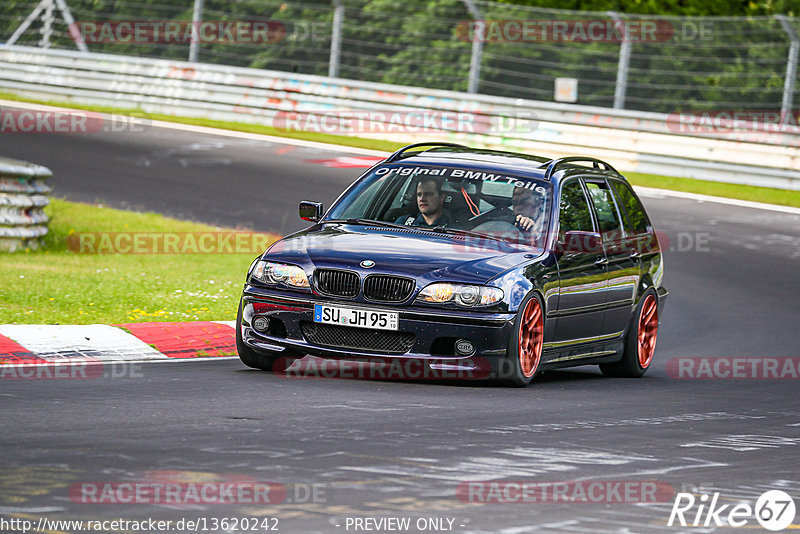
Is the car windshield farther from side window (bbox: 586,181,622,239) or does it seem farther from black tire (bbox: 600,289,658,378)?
black tire (bbox: 600,289,658,378)

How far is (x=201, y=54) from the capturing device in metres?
26.6

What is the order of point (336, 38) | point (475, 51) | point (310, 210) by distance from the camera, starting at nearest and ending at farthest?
point (310, 210) → point (475, 51) → point (336, 38)

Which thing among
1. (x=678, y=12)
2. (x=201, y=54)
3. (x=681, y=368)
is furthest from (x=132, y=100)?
(x=681, y=368)

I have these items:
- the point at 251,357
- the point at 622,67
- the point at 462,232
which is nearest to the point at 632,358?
the point at 462,232

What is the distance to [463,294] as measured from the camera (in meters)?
8.82

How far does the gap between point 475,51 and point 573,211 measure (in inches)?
568

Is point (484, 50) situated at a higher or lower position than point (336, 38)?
lower

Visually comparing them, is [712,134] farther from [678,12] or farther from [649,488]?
[649,488]

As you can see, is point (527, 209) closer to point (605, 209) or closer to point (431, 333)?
point (605, 209)

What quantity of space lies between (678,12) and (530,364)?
2474 centimetres

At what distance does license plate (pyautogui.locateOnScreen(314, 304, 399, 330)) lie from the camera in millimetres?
8781

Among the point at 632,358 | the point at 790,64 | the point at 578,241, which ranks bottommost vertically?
the point at 632,358

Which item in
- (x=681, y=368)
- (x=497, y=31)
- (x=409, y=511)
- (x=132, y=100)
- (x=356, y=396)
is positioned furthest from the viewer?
(x=132, y=100)

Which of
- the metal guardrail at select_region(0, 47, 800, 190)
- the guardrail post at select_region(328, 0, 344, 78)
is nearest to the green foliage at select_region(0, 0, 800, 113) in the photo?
the guardrail post at select_region(328, 0, 344, 78)
